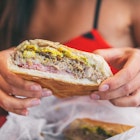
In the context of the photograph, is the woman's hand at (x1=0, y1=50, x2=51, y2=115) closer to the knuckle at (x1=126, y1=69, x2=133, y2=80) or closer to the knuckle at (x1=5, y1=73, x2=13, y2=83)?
the knuckle at (x1=5, y1=73, x2=13, y2=83)

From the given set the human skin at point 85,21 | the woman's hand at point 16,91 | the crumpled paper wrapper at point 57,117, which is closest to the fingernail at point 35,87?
the woman's hand at point 16,91

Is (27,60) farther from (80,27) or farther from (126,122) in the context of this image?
(80,27)

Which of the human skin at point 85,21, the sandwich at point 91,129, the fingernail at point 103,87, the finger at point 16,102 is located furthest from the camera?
the human skin at point 85,21

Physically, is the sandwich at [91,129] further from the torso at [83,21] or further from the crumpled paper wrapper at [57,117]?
the torso at [83,21]

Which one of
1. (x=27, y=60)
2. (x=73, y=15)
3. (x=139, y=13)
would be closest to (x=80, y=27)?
(x=73, y=15)

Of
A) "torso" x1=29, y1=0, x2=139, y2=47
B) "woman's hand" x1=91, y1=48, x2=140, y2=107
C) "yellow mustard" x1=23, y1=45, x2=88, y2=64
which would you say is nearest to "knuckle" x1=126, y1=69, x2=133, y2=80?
"woman's hand" x1=91, y1=48, x2=140, y2=107

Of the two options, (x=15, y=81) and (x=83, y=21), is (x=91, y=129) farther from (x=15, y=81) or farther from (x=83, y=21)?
(x=83, y=21)

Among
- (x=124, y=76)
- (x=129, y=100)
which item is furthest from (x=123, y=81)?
(x=129, y=100)
